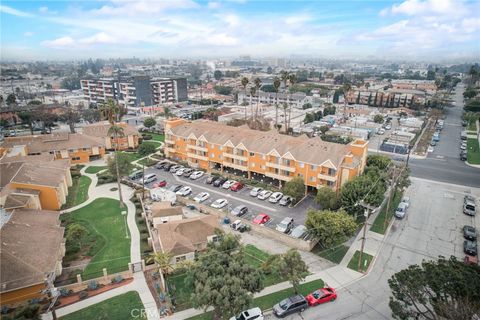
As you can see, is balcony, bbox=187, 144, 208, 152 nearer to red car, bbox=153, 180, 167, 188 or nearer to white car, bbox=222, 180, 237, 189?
white car, bbox=222, 180, 237, 189

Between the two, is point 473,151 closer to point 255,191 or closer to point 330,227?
point 255,191

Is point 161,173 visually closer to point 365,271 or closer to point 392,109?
point 365,271

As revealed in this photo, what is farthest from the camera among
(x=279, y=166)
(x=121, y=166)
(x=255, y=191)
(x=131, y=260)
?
(x=279, y=166)

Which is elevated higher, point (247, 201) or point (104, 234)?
point (247, 201)

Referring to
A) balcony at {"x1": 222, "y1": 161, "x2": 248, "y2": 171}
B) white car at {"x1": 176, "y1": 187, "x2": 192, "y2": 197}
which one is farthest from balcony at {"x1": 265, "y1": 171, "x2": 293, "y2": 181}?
white car at {"x1": 176, "y1": 187, "x2": 192, "y2": 197}

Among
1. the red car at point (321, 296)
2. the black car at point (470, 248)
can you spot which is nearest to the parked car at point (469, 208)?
the black car at point (470, 248)

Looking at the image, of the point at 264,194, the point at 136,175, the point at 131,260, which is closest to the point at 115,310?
the point at 131,260

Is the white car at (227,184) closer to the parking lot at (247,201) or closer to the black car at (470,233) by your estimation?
the parking lot at (247,201)

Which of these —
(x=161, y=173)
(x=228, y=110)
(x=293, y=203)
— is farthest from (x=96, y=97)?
(x=293, y=203)
